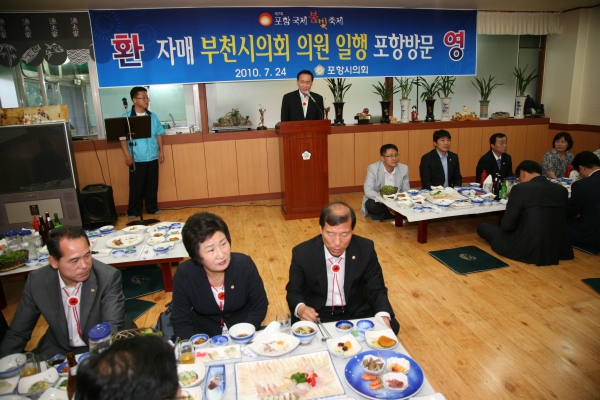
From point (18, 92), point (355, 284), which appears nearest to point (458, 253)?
point (355, 284)

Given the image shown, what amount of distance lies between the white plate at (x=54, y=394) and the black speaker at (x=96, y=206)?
476cm

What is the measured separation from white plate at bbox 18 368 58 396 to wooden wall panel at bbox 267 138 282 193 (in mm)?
5358

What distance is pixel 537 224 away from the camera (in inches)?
159

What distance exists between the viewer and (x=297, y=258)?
101 inches

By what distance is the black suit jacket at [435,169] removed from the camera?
5.60 metres

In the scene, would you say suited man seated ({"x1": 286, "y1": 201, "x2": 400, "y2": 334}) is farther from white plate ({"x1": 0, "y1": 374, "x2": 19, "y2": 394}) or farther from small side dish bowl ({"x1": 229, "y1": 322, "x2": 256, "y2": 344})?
white plate ({"x1": 0, "y1": 374, "x2": 19, "y2": 394})

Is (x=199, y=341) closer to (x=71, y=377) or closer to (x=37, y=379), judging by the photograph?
(x=71, y=377)

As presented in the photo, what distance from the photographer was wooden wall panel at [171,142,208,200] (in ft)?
22.0

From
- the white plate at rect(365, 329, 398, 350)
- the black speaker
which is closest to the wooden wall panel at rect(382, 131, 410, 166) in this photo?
the black speaker

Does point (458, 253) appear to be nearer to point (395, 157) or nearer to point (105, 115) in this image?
point (395, 157)

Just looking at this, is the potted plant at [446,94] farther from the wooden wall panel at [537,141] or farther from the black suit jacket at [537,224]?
the black suit jacket at [537,224]

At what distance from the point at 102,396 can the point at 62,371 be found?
3.45 ft

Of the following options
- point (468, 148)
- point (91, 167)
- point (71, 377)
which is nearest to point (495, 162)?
point (468, 148)

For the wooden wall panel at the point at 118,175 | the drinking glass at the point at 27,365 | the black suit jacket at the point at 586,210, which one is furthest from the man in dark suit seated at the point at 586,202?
the wooden wall panel at the point at 118,175
